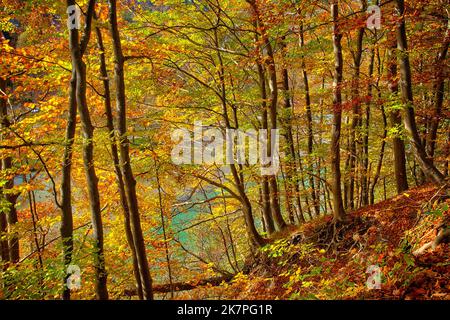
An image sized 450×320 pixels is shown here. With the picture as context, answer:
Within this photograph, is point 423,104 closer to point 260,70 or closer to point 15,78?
point 260,70

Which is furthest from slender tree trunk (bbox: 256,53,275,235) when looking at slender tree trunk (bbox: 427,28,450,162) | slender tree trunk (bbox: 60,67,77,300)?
slender tree trunk (bbox: 60,67,77,300)

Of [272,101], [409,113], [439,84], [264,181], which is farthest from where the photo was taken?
[264,181]

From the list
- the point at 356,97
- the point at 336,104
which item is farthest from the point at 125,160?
the point at 356,97

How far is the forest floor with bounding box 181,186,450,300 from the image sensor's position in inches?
162

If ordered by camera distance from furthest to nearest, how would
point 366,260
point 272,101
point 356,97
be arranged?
point 272,101
point 356,97
point 366,260

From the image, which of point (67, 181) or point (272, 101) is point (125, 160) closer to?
point (67, 181)

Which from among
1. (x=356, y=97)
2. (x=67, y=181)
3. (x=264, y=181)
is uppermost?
(x=356, y=97)

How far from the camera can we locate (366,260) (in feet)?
19.2

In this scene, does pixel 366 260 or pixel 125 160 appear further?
pixel 125 160

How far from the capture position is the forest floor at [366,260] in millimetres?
4125

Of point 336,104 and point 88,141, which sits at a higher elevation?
point 336,104

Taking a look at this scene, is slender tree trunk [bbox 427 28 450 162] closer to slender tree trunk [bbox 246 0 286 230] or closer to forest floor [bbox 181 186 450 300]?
forest floor [bbox 181 186 450 300]

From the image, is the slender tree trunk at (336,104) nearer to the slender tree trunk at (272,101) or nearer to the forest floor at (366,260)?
the forest floor at (366,260)
